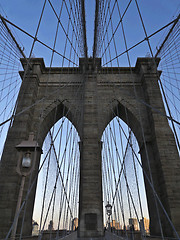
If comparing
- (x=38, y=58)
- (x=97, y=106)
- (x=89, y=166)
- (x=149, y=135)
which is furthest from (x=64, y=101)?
(x=149, y=135)

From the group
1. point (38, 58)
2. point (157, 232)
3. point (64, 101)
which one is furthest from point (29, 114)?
point (157, 232)

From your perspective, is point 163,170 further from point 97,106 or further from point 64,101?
point 64,101

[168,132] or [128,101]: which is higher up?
[128,101]

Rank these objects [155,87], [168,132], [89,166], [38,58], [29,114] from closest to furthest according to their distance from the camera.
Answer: [89,166] → [168,132] → [29,114] → [155,87] → [38,58]

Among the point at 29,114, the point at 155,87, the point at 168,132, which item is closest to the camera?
the point at 168,132

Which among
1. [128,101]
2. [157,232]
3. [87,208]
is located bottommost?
[157,232]

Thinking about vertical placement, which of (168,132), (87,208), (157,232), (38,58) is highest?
(38,58)

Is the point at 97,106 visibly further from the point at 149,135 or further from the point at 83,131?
the point at 149,135

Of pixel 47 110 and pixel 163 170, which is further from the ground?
pixel 47 110

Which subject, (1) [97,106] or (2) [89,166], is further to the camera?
(1) [97,106]
